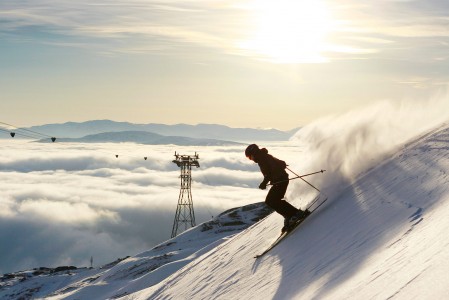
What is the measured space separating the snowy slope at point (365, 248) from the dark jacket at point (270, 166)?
159cm

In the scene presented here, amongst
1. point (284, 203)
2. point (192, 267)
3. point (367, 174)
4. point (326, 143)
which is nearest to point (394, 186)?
point (367, 174)

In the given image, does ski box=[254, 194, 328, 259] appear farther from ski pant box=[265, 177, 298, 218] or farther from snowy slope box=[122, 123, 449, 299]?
ski pant box=[265, 177, 298, 218]

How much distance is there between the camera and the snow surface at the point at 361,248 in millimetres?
8984

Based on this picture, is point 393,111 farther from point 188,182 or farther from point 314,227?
point 188,182

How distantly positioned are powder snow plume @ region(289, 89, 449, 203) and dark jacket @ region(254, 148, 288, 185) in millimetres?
2049

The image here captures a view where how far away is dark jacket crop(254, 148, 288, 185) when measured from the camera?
16484 mm

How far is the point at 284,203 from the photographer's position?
1683cm

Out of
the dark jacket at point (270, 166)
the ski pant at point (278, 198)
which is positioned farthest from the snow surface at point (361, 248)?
the dark jacket at point (270, 166)

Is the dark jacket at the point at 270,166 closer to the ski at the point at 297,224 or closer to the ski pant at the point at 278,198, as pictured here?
the ski pant at the point at 278,198

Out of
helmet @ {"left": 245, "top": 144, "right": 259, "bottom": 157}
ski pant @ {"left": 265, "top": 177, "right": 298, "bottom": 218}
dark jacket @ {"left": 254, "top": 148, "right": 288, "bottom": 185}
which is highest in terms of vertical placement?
helmet @ {"left": 245, "top": 144, "right": 259, "bottom": 157}

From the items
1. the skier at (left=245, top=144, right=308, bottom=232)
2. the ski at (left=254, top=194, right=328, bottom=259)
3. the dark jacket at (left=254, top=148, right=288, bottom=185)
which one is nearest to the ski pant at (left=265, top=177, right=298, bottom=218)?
the skier at (left=245, top=144, right=308, bottom=232)

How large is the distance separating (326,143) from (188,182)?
5820 cm

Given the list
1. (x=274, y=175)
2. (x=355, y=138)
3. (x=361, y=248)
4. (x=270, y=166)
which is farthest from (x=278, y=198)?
(x=361, y=248)

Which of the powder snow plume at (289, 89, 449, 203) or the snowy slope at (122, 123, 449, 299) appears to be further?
the powder snow plume at (289, 89, 449, 203)
